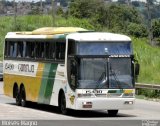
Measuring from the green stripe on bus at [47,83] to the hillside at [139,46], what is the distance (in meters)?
13.5

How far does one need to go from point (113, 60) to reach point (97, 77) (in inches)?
33.6

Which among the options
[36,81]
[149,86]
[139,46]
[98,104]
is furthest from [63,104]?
[139,46]

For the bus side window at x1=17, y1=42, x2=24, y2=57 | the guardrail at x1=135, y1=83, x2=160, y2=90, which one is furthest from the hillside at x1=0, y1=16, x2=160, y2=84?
the bus side window at x1=17, y1=42, x2=24, y2=57

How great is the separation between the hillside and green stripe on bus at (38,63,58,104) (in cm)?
1348

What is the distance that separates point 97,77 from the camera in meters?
21.1

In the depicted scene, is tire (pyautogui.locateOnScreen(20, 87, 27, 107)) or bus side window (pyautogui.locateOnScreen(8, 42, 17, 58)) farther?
bus side window (pyautogui.locateOnScreen(8, 42, 17, 58))

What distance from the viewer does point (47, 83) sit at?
2409 cm

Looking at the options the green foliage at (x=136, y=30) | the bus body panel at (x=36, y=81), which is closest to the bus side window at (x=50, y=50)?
the bus body panel at (x=36, y=81)

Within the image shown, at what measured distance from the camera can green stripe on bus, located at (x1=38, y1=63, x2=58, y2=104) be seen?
2356cm

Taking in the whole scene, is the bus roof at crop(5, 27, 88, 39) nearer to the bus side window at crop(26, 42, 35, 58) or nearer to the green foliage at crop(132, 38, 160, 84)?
the bus side window at crop(26, 42, 35, 58)

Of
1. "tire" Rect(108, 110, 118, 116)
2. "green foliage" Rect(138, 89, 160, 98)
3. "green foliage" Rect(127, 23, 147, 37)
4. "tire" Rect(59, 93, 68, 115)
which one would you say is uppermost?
"tire" Rect(59, 93, 68, 115)

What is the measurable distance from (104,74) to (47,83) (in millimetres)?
3553

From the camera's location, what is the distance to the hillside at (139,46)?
40.1 m

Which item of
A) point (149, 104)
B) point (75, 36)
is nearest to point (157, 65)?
point (149, 104)
